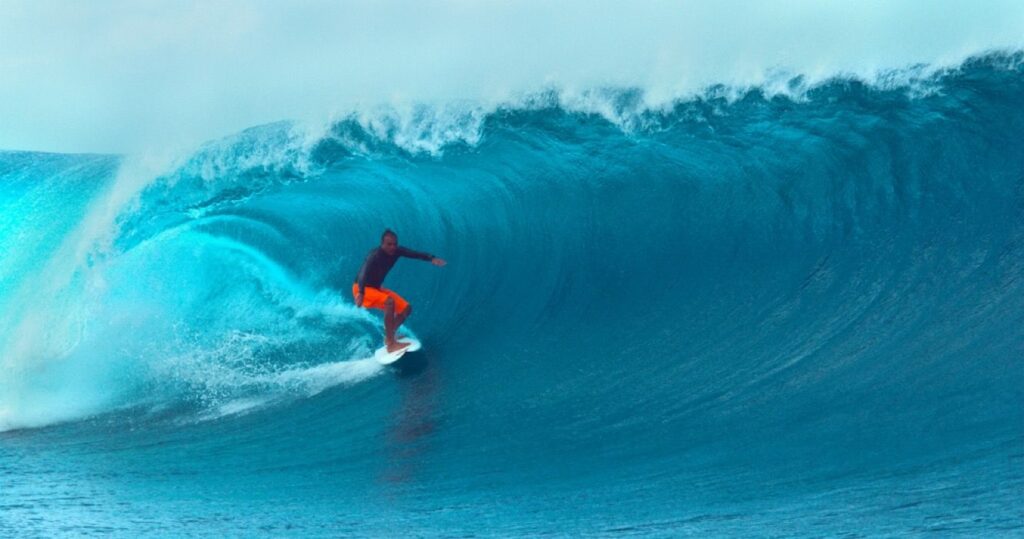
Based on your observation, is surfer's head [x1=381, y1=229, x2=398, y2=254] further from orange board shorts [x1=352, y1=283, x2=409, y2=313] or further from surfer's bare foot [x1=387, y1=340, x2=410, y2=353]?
surfer's bare foot [x1=387, y1=340, x2=410, y2=353]

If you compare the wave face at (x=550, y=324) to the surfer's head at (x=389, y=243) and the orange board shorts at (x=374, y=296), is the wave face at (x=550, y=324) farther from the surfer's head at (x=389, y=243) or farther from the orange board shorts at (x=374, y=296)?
the surfer's head at (x=389, y=243)

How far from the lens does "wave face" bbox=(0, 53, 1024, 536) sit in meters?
6.00

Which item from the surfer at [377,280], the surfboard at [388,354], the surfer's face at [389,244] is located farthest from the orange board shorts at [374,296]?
the surfboard at [388,354]

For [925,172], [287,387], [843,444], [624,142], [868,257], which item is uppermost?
[624,142]

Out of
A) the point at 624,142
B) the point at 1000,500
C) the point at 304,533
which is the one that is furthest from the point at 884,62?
the point at 304,533

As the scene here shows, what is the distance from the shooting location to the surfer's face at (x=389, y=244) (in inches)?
334

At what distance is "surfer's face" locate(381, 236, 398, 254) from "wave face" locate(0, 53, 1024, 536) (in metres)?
0.96

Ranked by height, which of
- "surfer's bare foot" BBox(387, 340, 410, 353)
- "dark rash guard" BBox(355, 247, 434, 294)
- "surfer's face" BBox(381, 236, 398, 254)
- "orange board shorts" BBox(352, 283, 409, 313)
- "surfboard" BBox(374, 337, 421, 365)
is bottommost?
"surfboard" BBox(374, 337, 421, 365)

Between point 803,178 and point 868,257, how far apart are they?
1529mm

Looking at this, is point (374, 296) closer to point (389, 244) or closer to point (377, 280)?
point (377, 280)

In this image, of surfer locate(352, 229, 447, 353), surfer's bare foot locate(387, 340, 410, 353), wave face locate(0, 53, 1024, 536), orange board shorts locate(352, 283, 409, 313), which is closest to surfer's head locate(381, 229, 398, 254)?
surfer locate(352, 229, 447, 353)

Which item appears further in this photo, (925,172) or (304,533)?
(925,172)

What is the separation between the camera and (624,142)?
1145 cm

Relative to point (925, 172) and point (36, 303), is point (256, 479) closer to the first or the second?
point (36, 303)
